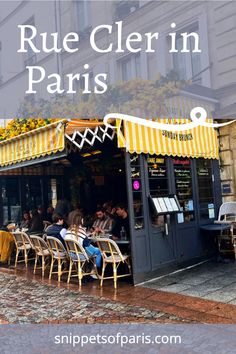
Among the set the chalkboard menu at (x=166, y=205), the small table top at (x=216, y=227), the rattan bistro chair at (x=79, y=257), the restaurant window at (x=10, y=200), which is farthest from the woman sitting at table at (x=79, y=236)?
the restaurant window at (x=10, y=200)

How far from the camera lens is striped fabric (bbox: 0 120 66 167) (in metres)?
6.69

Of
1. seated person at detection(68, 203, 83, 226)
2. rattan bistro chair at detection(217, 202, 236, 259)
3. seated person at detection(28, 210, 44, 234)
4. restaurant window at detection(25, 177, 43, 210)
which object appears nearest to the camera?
seated person at detection(68, 203, 83, 226)

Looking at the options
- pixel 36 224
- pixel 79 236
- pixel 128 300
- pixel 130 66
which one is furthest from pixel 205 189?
pixel 130 66

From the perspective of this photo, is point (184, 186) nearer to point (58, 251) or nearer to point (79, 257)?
point (79, 257)

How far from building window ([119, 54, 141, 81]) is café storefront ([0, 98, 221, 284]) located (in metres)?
3.77

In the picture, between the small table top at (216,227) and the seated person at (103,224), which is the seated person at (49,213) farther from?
the small table top at (216,227)

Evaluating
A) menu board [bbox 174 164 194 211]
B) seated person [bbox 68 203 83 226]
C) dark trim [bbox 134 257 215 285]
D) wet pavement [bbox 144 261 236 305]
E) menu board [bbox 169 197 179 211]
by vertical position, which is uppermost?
menu board [bbox 174 164 194 211]

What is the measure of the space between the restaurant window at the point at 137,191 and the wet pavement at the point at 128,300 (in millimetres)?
1087

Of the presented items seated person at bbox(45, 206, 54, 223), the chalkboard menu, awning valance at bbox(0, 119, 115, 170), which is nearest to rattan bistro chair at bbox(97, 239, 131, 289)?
the chalkboard menu

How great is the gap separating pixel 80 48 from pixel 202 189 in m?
6.50

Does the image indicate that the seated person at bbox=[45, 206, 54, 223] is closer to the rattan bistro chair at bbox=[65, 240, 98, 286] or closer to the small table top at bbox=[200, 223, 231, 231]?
the rattan bistro chair at bbox=[65, 240, 98, 286]

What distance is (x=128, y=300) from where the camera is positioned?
537 cm

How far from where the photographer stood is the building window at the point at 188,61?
1.79 metres

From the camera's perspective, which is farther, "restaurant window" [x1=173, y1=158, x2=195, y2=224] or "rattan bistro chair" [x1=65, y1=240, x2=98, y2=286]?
"restaurant window" [x1=173, y1=158, x2=195, y2=224]
